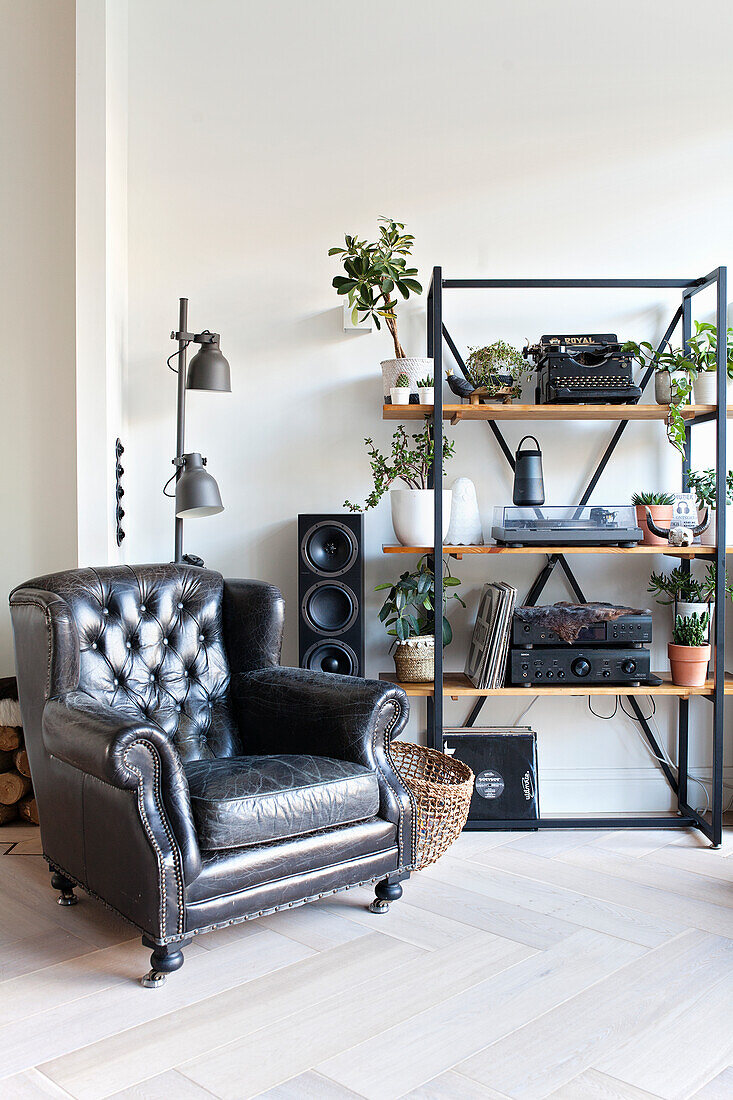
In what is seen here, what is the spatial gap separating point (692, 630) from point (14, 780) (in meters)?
2.49

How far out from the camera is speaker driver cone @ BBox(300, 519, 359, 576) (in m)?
3.19

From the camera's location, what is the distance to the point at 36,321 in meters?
3.54

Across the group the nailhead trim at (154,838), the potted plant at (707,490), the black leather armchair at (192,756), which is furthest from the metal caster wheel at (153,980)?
the potted plant at (707,490)

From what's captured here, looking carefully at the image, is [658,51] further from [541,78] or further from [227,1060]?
[227,1060]

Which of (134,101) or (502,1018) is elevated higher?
(134,101)

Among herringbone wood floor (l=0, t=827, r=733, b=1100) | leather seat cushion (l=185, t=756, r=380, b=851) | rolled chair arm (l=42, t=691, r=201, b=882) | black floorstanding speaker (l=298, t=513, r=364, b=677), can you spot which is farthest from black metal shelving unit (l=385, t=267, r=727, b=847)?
rolled chair arm (l=42, t=691, r=201, b=882)

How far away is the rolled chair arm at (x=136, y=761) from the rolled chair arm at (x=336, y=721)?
1.70 feet

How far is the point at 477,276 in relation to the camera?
140 inches

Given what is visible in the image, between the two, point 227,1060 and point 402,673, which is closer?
point 227,1060

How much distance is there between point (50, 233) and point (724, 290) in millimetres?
2519

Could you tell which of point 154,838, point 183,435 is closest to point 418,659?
point 183,435

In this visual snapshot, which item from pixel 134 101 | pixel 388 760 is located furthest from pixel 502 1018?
pixel 134 101

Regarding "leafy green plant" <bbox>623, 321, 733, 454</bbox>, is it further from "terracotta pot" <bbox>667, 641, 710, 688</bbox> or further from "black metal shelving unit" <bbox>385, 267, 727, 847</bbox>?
"terracotta pot" <bbox>667, 641, 710, 688</bbox>

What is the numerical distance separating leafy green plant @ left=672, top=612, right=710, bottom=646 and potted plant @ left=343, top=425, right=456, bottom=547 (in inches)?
36.3
